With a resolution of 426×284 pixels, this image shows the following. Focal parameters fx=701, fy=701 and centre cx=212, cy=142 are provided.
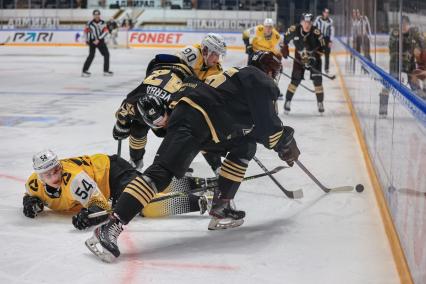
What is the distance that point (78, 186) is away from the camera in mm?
3391

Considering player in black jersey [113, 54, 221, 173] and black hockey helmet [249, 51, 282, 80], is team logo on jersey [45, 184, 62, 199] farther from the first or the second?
black hockey helmet [249, 51, 282, 80]

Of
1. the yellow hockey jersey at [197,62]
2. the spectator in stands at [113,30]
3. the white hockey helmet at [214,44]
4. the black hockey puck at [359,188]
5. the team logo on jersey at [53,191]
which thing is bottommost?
the black hockey puck at [359,188]

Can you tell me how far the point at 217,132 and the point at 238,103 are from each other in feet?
0.54

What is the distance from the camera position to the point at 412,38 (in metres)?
3.12

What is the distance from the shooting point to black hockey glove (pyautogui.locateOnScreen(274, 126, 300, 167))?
11.9 feet

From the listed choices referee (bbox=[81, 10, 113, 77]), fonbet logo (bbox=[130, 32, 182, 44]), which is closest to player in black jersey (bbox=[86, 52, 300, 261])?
referee (bbox=[81, 10, 113, 77])

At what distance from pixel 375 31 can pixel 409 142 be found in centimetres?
245

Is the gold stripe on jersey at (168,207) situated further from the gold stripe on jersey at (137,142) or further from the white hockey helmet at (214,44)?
the gold stripe on jersey at (137,142)

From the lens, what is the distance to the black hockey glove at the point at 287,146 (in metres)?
3.63

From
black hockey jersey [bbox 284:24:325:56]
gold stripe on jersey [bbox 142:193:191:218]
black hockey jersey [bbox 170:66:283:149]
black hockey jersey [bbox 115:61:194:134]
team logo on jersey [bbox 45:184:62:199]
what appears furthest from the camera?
black hockey jersey [bbox 284:24:325:56]

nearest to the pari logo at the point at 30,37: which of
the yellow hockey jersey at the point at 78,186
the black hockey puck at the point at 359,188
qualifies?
the black hockey puck at the point at 359,188

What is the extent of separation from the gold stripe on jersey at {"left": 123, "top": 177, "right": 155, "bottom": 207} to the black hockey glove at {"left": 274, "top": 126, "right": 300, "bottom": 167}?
932 millimetres

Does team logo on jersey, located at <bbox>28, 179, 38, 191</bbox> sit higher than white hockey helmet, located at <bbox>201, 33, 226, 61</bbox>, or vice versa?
white hockey helmet, located at <bbox>201, 33, 226, 61</bbox>

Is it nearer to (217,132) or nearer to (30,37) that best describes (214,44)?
(217,132)
